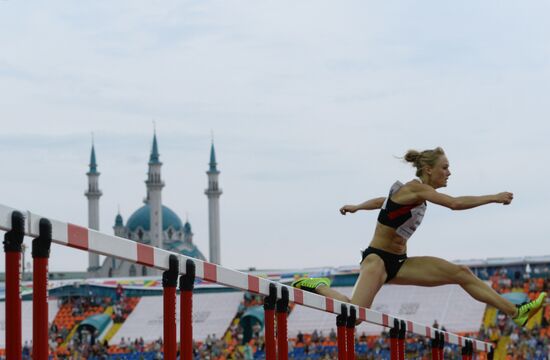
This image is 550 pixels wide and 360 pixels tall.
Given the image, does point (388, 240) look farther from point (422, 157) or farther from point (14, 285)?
point (14, 285)

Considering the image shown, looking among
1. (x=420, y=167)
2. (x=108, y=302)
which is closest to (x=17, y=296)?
(x=420, y=167)

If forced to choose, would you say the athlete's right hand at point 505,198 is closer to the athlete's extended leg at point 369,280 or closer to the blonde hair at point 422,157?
the blonde hair at point 422,157

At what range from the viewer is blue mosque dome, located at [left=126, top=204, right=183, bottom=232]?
384ft

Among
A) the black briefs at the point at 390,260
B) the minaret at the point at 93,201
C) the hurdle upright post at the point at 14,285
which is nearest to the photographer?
the hurdle upright post at the point at 14,285

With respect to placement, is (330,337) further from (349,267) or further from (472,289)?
(472,289)

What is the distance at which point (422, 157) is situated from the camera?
8.09 m

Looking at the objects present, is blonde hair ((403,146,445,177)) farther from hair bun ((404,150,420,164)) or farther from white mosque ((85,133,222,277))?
white mosque ((85,133,222,277))

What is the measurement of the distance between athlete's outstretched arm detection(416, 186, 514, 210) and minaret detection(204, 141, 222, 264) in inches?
3691

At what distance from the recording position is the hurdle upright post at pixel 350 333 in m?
7.68

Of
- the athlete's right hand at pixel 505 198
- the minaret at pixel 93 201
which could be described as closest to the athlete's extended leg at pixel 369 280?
the athlete's right hand at pixel 505 198

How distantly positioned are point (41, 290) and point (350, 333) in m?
3.85

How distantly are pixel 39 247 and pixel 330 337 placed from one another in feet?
120

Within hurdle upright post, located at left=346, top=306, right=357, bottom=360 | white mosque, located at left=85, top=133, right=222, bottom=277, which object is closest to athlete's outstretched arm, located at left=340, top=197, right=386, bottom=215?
hurdle upright post, located at left=346, top=306, right=357, bottom=360

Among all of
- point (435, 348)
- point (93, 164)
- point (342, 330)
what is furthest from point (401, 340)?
point (93, 164)
